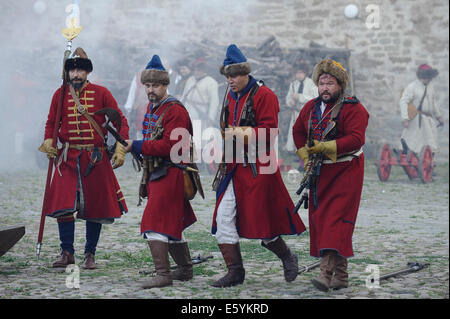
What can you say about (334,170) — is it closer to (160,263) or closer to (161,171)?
(161,171)

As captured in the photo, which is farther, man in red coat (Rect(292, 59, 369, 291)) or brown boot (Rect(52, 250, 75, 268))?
brown boot (Rect(52, 250, 75, 268))

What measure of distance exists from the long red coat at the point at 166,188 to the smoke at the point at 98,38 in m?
10.8

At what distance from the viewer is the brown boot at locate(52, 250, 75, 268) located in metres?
5.30

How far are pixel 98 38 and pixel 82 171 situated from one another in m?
13.4

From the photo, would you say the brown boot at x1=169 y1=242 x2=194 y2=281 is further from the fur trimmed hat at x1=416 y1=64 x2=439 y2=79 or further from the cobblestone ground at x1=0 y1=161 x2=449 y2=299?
the fur trimmed hat at x1=416 y1=64 x2=439 y2=79

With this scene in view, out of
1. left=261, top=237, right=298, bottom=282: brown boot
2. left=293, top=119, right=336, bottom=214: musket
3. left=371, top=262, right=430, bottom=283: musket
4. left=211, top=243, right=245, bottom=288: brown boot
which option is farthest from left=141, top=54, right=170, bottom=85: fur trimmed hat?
left=371, top=262, right=430, bottom=283: musket

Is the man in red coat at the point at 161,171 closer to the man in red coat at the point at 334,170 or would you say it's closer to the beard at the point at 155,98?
the beard at the point at 155,98

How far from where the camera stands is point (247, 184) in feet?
15.5

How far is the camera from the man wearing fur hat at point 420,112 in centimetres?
1266

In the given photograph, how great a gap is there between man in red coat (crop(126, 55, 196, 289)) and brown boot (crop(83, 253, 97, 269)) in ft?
2.50

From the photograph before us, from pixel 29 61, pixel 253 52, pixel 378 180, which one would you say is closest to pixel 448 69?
pixel 253 52

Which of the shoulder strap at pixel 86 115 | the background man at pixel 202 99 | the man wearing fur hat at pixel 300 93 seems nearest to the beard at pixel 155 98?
the shoulder strap at pixel 86 115

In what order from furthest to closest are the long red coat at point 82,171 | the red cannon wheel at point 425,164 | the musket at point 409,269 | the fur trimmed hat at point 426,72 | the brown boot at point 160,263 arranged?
the fur trimmed hat at point 426,72, the red cannon wheel at point 425,164, the long red coat at point 82,171, the musket at point 409,269, the brown boot at point 160,263

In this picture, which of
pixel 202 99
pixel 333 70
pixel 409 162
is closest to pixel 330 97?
pixel 333 70
